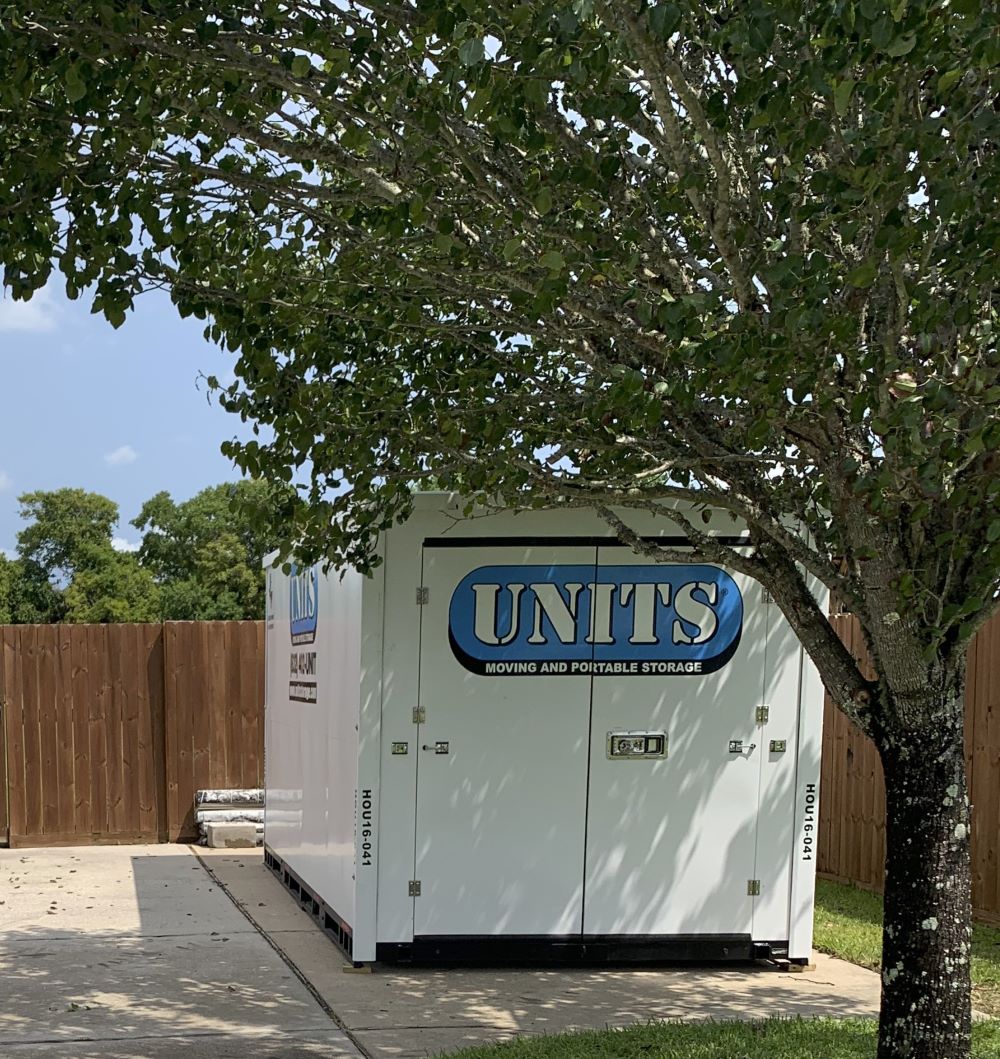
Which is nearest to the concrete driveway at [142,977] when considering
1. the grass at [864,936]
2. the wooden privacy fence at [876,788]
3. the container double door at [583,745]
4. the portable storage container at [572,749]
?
the portable storage container at [572,749]

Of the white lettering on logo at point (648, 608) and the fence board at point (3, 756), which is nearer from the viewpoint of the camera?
the white lettering on logo at point (648, 608)

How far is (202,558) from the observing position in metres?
59.8

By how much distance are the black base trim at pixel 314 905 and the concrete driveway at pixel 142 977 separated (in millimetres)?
424

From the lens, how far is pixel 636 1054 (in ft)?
20.7

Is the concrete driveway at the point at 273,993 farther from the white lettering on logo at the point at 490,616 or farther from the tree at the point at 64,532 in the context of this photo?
the tree at the point at 64,532

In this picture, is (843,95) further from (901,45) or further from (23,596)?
(23,596)

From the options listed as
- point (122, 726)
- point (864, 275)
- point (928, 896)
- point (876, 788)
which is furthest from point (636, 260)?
point (122, 726)

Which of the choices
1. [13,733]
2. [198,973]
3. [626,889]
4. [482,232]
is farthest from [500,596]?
[13,733]

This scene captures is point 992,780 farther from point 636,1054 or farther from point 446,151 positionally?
point 446,151

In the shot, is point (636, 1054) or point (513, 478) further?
point (636, 1054)

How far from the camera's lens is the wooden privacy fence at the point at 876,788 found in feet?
32.3

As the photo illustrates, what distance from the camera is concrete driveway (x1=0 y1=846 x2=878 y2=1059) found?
6.91 metres

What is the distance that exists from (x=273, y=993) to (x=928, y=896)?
3.93 metres

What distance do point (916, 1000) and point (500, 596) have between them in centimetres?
382
